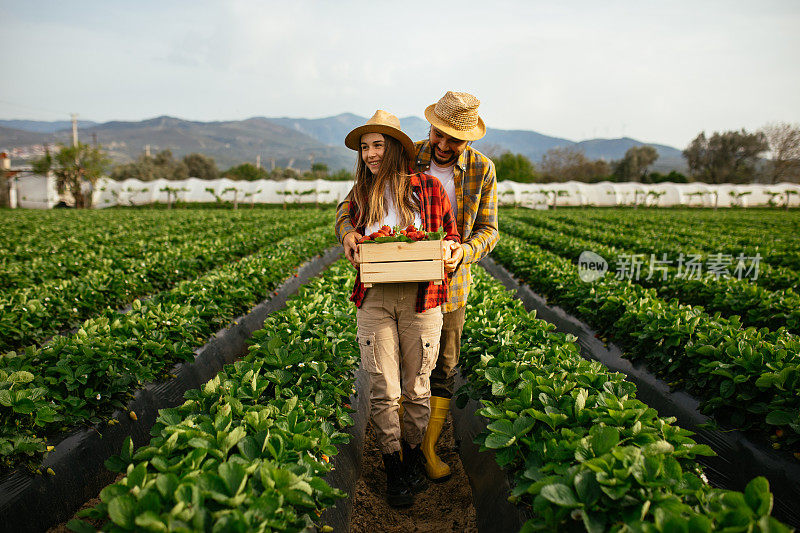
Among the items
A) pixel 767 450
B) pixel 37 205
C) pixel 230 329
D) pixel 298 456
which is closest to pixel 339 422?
pixel 298 456

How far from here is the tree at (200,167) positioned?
67.9 metres

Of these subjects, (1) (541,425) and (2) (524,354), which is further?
(2) (524,354)

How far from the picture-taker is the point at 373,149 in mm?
2461

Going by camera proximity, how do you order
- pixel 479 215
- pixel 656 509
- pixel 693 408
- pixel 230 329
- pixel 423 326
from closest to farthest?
pixel 656 509, pixel 423 326, pixel 479 215, pixel 693 408, pixel 230 329

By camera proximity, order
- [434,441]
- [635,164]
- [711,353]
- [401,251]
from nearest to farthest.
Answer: [401,251], [434,441], [711,353], [635,164]

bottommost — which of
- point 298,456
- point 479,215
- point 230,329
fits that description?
point 230,329

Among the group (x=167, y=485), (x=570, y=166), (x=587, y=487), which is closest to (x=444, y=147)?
(x=587, y=487)

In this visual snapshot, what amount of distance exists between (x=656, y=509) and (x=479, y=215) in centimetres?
182

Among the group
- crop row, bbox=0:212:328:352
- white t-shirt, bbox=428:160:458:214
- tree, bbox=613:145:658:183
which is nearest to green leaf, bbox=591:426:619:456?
white t-shirt, bbox=428:160:458:214

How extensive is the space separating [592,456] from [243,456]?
1.40 m

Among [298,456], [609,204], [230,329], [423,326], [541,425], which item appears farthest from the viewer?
[609,204]

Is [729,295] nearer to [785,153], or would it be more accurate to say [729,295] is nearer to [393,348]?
[393,348]

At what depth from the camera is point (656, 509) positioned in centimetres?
138

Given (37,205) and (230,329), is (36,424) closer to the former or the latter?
(230,329)
